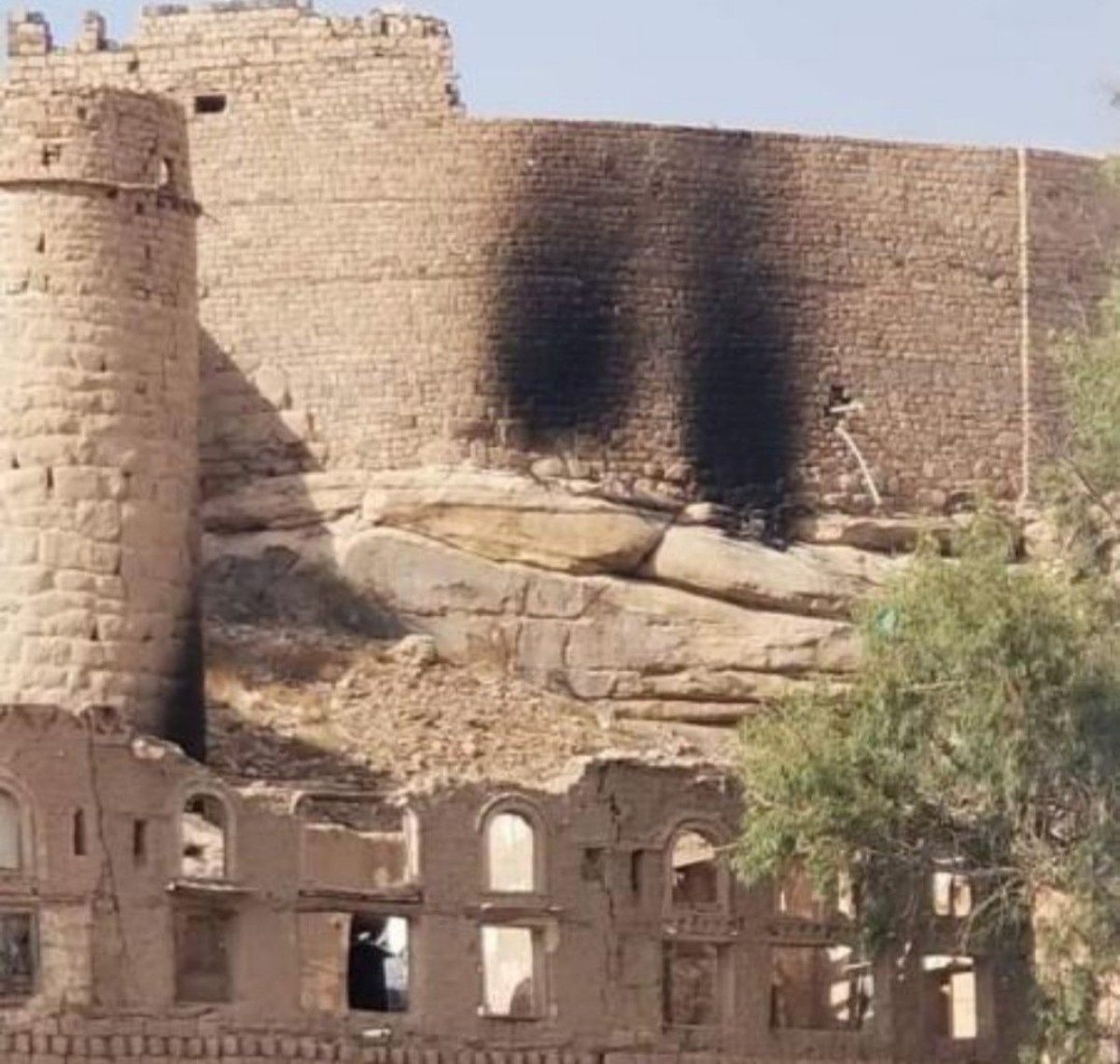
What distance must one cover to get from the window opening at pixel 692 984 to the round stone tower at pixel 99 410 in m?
3.99

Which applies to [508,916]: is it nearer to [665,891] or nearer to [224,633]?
[665,891]

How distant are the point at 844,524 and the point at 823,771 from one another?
12.5 m

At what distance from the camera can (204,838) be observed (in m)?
56.0

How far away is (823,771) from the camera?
54438 millimetres

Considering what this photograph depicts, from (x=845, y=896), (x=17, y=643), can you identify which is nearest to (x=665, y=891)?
(x=845, y=896)

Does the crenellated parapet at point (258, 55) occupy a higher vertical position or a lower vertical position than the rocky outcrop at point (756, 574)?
higher

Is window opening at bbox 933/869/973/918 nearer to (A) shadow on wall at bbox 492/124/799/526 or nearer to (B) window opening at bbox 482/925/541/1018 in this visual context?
(B) window opening at bbox 482/925/541/1018

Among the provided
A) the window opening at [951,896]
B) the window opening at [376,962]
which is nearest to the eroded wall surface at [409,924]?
the window opening at [376,962]

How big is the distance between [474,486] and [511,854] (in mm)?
8482

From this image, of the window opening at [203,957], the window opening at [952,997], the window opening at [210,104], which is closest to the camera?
the window opening at [203,957]

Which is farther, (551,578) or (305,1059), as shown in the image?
(551,578)

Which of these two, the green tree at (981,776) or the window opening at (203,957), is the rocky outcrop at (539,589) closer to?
the green tree at (981,776)

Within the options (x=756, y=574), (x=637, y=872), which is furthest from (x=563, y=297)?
(x=637, y=872)

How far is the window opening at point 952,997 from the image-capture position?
57.3 meters
